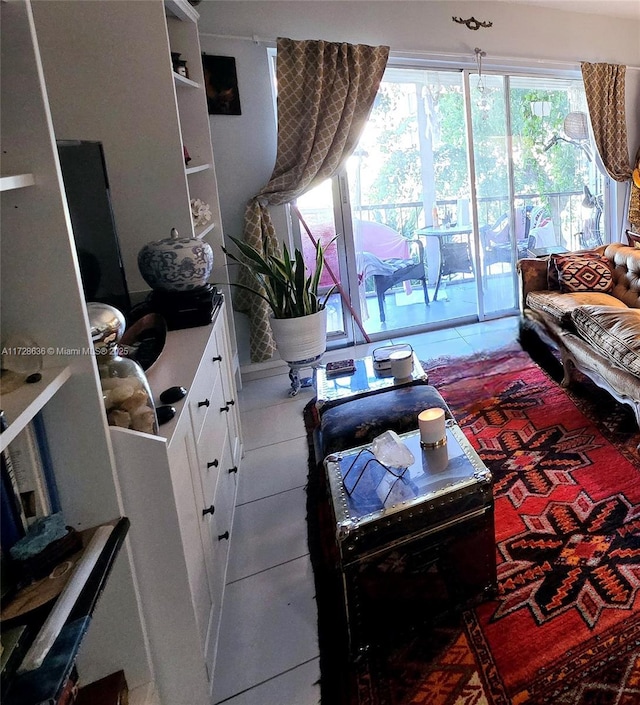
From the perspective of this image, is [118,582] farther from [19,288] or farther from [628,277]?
[628,277]

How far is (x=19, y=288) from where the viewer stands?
2.45 ft

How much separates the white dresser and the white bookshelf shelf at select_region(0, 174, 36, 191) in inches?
16.4

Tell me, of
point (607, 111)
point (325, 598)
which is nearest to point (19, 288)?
point (325, 598)

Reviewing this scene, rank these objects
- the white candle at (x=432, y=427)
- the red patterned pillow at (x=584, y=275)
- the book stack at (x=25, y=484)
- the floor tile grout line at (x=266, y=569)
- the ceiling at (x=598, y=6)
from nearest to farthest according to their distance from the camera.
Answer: the book stack at (x=25, y=484), the white candle at (x=432, y=427), the floor tile grout line at (x=266, y=569), the red patterned pillow at (x=584, y=275), the ceiling at (x=598, y=6)

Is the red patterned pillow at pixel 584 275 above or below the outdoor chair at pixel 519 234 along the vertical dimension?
below

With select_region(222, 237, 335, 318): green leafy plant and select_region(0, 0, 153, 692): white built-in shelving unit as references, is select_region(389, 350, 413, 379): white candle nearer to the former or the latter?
select_region(222, 237, 335, 318): green leafy plant

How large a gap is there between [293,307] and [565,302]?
4.96ft

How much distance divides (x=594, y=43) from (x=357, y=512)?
14.7 feet

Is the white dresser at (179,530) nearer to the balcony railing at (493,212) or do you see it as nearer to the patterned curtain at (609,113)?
the balcony railing at (493,212)

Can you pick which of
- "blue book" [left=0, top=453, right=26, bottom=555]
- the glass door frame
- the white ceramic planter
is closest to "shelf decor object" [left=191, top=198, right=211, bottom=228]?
the white ceramic planter

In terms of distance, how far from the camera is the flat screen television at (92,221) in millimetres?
1449

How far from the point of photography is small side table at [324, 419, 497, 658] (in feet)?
3.82

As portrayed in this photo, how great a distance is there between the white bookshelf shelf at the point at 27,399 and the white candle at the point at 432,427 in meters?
0.95

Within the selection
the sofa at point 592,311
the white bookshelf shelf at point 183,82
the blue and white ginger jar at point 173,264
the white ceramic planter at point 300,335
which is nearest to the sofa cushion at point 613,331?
the sofa at point 592,311
